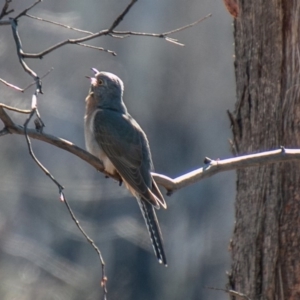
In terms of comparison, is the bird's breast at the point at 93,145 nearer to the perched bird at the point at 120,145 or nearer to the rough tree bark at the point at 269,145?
A: the perched bird at the point at 120,145

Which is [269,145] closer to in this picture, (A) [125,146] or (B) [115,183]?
(A) [125,146]

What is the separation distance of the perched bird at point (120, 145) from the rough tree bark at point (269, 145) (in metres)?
0.59

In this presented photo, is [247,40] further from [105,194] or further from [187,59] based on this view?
[187,59]

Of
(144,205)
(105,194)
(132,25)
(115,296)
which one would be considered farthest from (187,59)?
(144,205)

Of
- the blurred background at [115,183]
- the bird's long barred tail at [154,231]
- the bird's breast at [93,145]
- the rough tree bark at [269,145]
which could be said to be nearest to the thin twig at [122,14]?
the rough tree bark at [269,145]

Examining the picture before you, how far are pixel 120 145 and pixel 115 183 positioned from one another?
33.3ft

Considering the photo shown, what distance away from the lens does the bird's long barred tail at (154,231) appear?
5.36 meters

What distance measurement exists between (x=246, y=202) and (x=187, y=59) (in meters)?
14.6

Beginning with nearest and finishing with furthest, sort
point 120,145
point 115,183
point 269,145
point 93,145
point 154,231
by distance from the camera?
point 269,145 < point 154,231 < point 120,145 < point 93,145 < point 115,183

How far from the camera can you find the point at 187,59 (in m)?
19.7

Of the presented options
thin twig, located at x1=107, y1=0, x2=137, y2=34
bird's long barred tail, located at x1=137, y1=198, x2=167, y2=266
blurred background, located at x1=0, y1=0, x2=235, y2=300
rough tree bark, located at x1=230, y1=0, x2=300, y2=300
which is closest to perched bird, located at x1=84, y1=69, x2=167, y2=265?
bird's long barred tail, located at x1=137, y1=198, x2=167, y2=266

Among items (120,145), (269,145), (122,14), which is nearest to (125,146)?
(120,145)

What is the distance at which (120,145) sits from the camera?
629 centimetres

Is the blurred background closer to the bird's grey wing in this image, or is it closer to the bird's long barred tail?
the bird's grey wing
